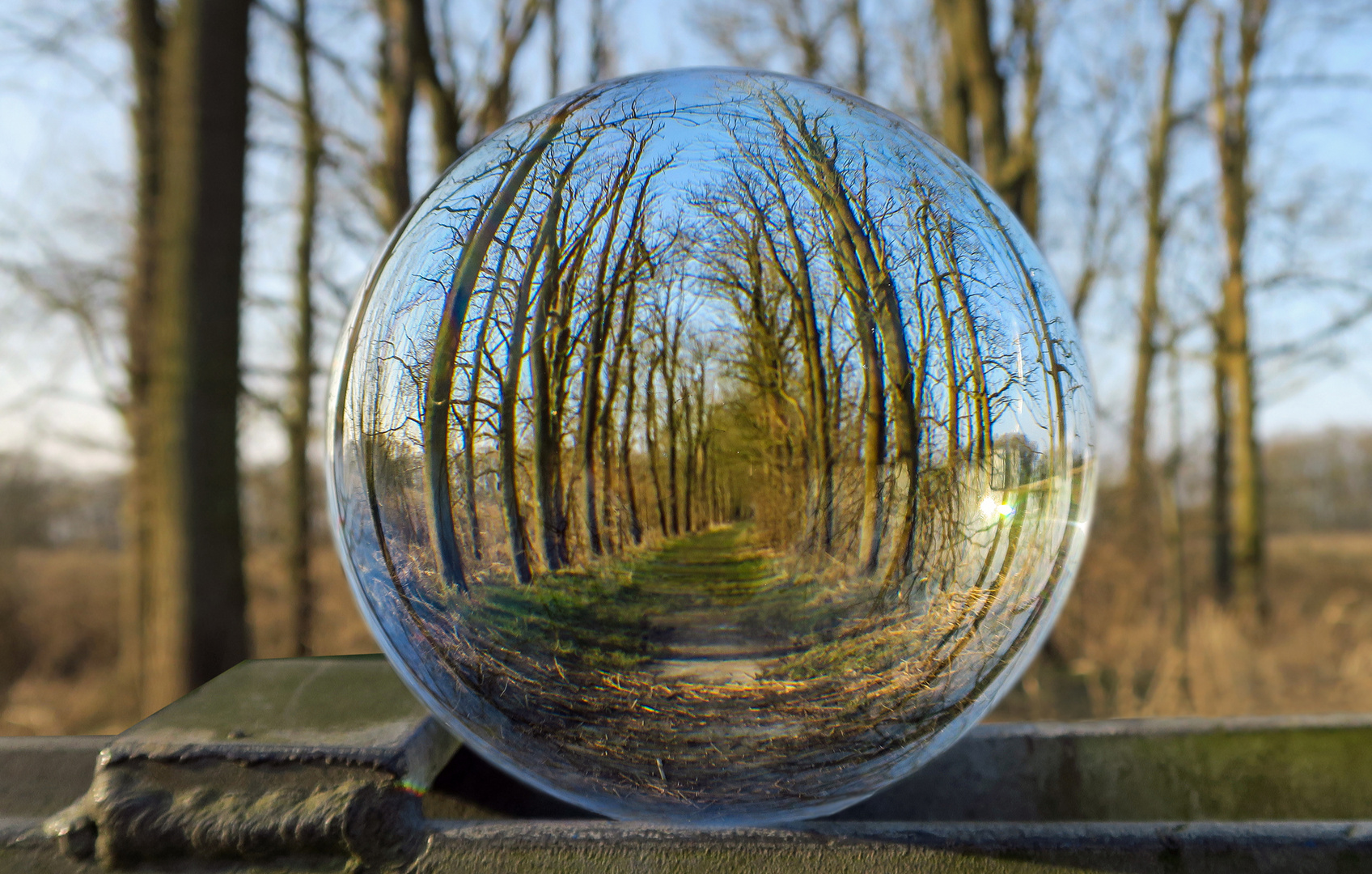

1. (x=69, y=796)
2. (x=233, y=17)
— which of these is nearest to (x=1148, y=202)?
(x=233, y=17)

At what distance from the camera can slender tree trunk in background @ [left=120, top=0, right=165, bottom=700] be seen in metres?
6.46

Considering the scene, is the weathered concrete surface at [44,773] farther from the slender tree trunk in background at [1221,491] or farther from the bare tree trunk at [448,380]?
the slender tree trunk in background at [1221,491]

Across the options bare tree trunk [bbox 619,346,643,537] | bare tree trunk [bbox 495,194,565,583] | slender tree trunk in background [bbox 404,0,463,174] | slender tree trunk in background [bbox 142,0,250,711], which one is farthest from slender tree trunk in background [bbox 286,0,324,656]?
bare tree trunk [bbox 619,346,643,537]

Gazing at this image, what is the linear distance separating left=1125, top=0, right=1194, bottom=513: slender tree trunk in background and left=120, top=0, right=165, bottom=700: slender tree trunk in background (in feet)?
36.9

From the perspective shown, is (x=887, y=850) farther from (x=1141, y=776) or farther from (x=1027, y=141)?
(x=1027, y=141)

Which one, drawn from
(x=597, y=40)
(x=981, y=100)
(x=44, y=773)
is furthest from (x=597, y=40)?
(x=44, y=773)

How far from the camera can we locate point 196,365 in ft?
13.4

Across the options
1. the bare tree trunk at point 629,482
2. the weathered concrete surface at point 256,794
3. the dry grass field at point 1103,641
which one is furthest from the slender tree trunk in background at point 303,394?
the bare tree trunk at point 629,482

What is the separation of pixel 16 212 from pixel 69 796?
28.2 feet

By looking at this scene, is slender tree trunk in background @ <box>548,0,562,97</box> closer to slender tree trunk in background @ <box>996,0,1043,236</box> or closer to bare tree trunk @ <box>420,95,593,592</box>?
slender tree trunk in background @ <box>996,0,1043,236</box>

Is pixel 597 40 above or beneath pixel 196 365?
above

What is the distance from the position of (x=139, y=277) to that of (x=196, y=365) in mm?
3758

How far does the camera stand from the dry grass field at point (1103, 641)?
6.80m

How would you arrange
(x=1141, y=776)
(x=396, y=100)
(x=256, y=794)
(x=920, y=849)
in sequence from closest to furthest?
(x=920, y=849) < (x=256, y=794) < (x=1141, y=776) < (x=396, y=100)
